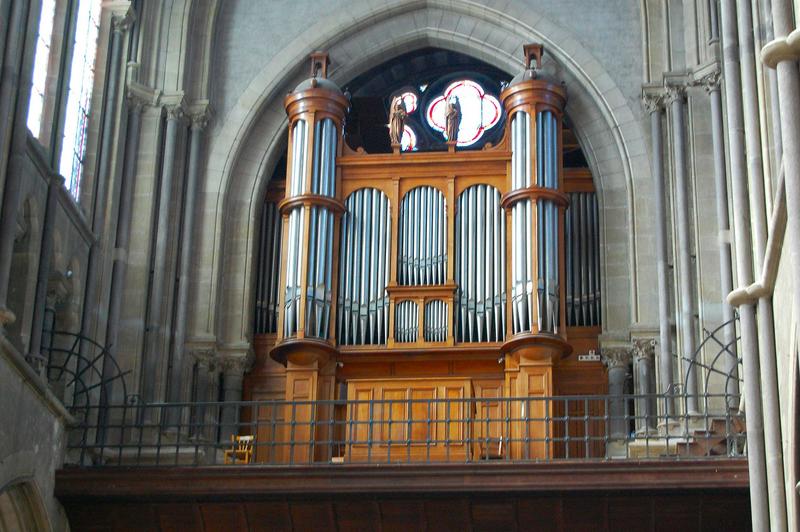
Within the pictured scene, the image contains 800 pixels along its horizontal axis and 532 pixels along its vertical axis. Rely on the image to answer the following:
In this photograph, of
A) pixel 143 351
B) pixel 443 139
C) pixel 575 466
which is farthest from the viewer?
pixel 443 139

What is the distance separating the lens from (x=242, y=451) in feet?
64.7

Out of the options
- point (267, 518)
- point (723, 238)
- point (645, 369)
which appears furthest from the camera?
point (645, 369)

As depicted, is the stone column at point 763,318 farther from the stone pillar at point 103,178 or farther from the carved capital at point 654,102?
the stone pillar at point 103,178

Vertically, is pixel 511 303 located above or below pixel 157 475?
above

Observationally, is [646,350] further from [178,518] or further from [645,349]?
[178,518]

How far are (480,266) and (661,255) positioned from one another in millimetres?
2659

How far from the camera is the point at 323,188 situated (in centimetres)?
2258

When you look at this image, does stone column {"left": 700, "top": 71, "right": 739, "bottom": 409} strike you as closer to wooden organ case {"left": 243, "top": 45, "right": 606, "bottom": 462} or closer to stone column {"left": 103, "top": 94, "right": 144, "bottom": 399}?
wooden organ case {"left": 243, "top": 45, "right": 606, "bottom": 462}

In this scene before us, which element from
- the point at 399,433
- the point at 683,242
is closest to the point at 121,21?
the point at 399,433

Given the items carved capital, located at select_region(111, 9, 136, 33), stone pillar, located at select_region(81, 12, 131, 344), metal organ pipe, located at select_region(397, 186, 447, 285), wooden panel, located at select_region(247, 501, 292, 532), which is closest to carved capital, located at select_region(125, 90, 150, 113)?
stone pillar, located at select_region(81, 12, 131, 344)

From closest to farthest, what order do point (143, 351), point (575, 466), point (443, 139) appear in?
point (575, 466) → point (143, 351) → point (443, 139)

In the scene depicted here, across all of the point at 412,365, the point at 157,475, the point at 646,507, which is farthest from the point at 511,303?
the point at 157,475

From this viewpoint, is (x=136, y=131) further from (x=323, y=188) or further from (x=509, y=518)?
(x=509, y=518)

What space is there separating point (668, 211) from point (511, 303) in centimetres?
259
